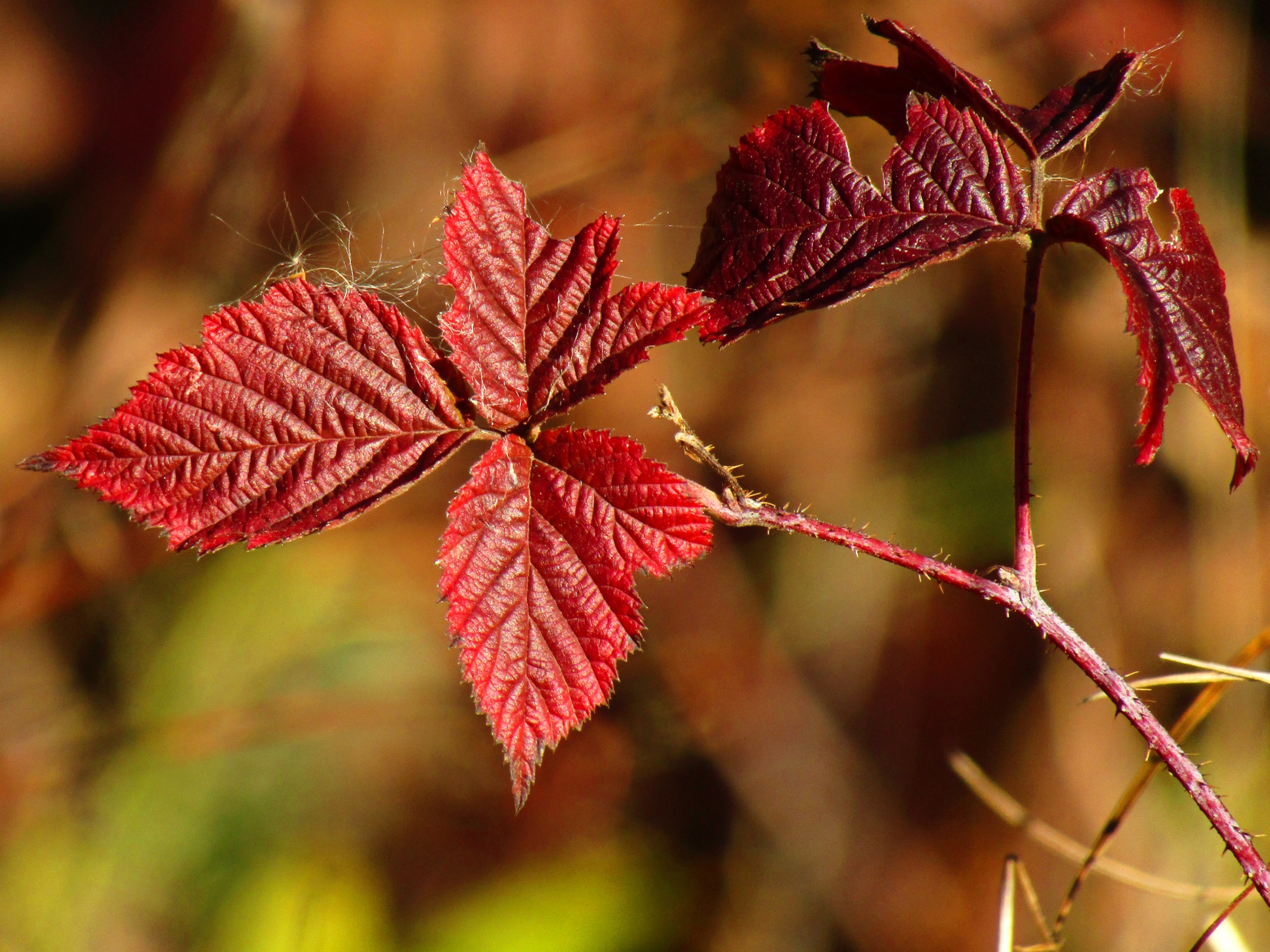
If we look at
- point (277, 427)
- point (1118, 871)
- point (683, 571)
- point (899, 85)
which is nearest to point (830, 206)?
point (899, 85)

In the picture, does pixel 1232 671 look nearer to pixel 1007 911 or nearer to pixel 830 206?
pixel 1007 911

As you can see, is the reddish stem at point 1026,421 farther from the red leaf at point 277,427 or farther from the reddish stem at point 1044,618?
the red leaf at point 277,427

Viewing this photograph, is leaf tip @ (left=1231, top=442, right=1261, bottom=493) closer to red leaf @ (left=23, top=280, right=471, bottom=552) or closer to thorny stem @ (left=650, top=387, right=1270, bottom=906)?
thorny stem @ (left=650, top=387, right=1270, bottom=906)

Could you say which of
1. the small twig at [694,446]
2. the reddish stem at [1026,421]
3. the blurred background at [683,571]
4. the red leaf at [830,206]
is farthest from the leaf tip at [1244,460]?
the blurred background at [683,571]

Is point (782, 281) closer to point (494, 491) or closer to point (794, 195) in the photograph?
point (794, 195)

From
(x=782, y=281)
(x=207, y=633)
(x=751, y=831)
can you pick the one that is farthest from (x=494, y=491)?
(x=751, y=831)

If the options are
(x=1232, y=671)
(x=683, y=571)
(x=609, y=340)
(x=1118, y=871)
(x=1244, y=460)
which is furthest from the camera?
(x=683, y=571)
